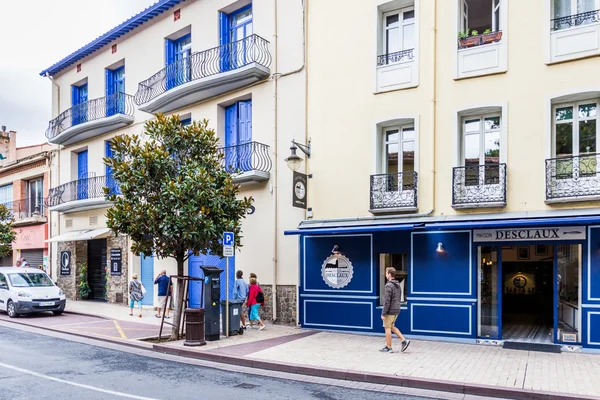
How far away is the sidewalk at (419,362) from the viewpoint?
8.24 metres

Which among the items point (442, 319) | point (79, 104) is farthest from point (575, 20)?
point (79, 104)

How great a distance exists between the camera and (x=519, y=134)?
1148 centimetres

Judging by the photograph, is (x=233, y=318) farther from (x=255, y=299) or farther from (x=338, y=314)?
(x=338, y=314)

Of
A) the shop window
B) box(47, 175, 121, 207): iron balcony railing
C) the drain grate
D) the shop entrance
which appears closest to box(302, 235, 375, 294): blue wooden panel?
the shop window

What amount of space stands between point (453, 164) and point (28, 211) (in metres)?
22.9

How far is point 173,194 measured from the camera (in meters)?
11.6

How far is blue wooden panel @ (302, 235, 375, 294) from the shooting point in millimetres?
13211

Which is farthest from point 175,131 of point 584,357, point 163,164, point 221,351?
point 584,357

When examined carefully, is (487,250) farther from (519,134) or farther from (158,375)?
(158,375)

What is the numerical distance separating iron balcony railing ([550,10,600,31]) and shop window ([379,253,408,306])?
6.17 metres

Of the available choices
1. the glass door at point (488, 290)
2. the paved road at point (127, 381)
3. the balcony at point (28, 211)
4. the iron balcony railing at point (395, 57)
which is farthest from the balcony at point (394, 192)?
the balcony at point (28, 211)

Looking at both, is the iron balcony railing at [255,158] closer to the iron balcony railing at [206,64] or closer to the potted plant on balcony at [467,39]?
the iron balcony railing at [206,64]

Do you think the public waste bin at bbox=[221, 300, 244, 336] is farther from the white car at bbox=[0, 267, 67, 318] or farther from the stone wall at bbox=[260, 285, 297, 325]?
the white car at bbox=[0, 267, 67, 318]

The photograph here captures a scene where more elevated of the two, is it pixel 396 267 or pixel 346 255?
pixel 346 255
